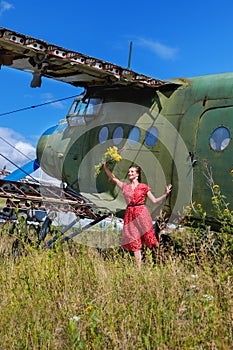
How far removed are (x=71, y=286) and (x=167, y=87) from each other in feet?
17.2

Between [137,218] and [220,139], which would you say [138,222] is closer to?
[137,218]

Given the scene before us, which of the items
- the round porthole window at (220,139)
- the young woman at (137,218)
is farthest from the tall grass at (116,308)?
the round porthole window at (220,139)

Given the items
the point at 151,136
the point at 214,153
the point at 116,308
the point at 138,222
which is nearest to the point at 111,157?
the point at 151,136

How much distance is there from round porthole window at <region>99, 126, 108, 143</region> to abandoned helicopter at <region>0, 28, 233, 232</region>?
0.9 inches

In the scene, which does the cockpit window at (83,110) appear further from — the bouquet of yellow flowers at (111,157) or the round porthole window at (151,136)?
the bouquet of yellow flowers at (111,157)

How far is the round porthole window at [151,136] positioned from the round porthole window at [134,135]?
0.25 meters

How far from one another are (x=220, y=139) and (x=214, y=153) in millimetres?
249

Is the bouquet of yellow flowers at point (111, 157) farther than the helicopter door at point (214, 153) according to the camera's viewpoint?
Yes

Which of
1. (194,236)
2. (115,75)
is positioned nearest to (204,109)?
(115,75)

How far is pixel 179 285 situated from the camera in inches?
156

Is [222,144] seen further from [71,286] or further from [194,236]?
[71,286]

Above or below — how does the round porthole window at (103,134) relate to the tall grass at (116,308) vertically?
above

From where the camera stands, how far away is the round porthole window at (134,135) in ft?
28.9

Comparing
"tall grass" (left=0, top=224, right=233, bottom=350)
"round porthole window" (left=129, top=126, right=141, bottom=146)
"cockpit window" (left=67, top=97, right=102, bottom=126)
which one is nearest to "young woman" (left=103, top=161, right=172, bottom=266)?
"round porthole window" (left=129, top=126, right=141, bottom=146)
